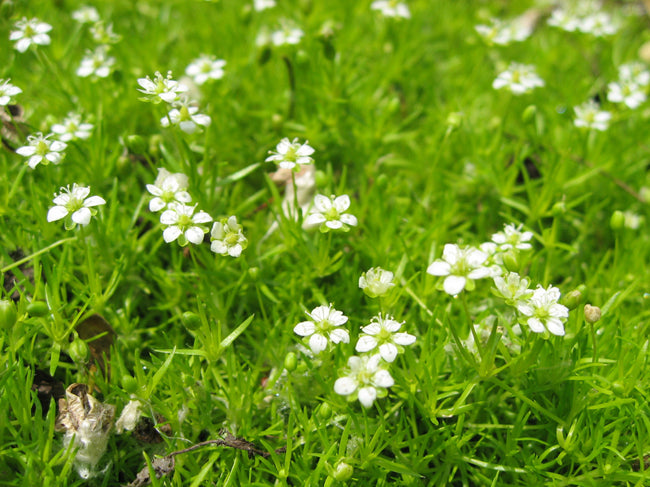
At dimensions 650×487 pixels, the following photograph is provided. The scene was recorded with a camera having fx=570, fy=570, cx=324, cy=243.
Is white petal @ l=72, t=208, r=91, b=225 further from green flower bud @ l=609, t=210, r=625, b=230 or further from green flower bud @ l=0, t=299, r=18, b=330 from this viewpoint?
green flower bud @ l=609, t=210, r=625, b=230

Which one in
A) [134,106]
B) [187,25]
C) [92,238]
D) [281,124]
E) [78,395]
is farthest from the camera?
[187,25]

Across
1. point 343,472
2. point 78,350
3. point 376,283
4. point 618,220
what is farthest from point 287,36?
point 343,472

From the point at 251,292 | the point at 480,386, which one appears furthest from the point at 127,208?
the point at 480,386

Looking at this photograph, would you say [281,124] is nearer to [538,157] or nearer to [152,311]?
[152,311]

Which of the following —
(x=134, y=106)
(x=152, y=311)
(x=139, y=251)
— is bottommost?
(x=152, y=311)

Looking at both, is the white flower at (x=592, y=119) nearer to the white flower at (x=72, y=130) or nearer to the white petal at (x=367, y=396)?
the white petal at (x=367, y=396)

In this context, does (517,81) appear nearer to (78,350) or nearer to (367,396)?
(367,396)
